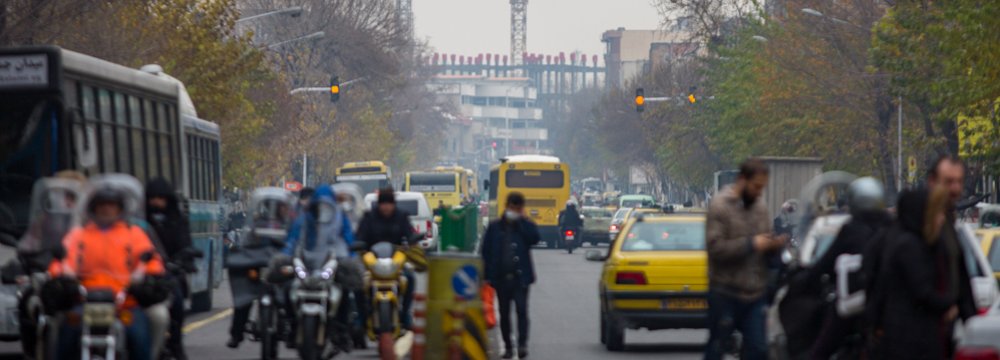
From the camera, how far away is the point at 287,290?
1559 cm

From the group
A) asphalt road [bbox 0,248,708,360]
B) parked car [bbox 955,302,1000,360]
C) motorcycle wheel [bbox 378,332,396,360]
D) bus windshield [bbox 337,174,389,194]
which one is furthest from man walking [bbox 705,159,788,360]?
bus windshield [bbox 337,174,389,194]

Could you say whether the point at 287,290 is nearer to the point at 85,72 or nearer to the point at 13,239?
the point at 13,239

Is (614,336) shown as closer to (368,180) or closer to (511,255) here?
(511,255)

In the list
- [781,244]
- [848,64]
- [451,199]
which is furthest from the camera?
[451,199]

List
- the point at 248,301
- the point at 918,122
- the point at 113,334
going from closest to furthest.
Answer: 1. the point at 113,334
2. the point at 248,301
3. the point at 918,122

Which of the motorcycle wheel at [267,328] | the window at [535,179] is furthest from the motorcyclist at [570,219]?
the motorcycle wheel at [267,328]

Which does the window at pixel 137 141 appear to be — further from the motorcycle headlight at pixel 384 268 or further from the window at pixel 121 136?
the motorcycle headlight at pixel 384 268

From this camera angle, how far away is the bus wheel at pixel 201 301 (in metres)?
25.0

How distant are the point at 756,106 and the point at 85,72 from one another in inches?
1803

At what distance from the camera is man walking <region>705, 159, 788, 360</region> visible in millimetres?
12141

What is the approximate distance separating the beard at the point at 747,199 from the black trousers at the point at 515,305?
4996mm

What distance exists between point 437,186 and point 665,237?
2278 inches

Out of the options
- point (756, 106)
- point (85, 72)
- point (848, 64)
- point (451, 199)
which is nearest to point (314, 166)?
point (451, 199)

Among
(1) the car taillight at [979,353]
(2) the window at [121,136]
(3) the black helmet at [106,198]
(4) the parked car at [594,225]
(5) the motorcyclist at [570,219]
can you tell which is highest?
(2) the window at [121,136]
